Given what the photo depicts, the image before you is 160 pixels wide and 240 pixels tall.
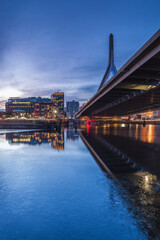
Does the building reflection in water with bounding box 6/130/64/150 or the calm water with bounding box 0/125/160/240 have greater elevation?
the calm water with bounding box 0/125/160/240

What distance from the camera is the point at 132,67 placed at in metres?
24.6

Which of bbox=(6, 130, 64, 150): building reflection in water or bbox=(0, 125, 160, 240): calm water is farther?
bbox=(6, 130, 64, 150): building reflection in water

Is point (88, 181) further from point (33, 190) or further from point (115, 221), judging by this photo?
point (115, 221)

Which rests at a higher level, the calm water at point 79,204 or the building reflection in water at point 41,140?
the calm water at point 79,204

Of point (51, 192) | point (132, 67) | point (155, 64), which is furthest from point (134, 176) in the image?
point (132, 67)

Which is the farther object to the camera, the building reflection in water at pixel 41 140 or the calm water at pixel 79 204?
the building reflection in water at pixel 41 140

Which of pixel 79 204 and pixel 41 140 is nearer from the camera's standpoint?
pixel 79 204

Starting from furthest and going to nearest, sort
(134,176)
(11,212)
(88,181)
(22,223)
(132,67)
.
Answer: (132,67), (134,176), (88,181), (11,212), (22,223)

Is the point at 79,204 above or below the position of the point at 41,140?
above

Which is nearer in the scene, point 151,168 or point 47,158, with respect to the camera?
point 151,168

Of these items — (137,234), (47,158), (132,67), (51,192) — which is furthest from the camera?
(132,67)

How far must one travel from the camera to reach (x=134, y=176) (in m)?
7.39

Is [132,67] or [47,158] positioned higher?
[132,67]

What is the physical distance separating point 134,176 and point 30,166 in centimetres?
467
